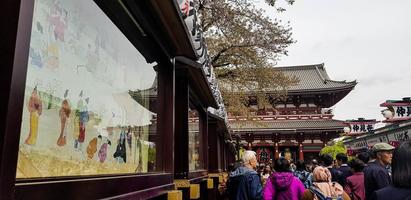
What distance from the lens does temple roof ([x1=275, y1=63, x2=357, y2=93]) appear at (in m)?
29.7

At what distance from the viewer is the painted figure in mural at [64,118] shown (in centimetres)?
154

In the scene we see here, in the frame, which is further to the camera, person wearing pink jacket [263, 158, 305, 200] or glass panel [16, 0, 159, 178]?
person wearing pink jacket [263, 158, 305, 200]

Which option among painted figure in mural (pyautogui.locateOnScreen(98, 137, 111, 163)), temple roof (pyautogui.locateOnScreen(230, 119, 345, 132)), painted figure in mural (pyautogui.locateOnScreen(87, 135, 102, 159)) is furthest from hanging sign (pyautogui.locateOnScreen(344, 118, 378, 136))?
painted figure in mural (pyautogui.locateOnScreen(87, 135, 102, 159))

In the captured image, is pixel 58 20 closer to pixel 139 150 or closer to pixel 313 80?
pixel 139 150

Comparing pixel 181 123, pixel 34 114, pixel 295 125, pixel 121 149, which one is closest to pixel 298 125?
pixel 295 125

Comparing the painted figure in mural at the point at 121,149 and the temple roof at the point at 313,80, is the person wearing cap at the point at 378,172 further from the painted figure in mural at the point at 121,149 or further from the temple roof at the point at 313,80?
the temple roof at the point at 313,80

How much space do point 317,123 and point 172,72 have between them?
1049 inches

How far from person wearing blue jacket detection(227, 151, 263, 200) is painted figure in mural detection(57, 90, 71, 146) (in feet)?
11.1

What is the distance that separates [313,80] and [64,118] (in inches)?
1362

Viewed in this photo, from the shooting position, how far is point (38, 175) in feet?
4.27

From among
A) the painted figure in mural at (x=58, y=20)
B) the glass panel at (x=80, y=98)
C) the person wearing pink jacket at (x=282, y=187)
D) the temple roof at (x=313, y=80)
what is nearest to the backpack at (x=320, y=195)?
the person wearing pink jacket at (x=282, y=187)

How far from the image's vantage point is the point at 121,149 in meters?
2.24

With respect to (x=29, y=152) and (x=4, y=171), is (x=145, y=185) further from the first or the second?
(x=4, y=171)

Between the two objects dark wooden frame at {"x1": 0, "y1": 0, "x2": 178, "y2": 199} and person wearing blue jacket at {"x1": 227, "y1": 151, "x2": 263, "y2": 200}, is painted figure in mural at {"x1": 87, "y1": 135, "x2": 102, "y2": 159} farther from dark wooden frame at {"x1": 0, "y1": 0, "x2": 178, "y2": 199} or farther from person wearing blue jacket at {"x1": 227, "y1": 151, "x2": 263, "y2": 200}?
person wearing blue jacket at {"x1": 227, "y1": 151, "x2": 263, "y2": 200}
